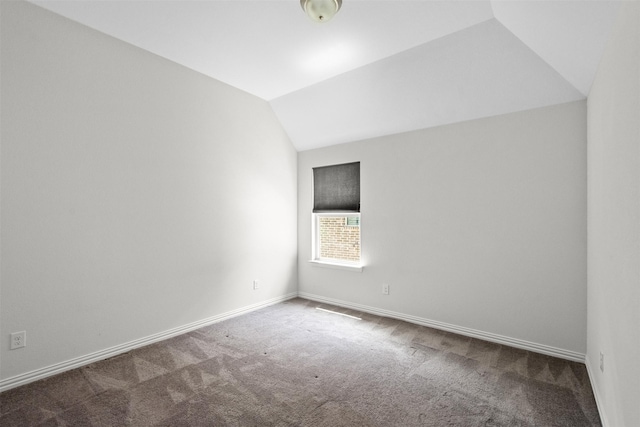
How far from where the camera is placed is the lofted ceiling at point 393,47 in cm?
223

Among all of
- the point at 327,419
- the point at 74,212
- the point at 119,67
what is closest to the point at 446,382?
the point at 327,419

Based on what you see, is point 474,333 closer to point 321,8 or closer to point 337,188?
point 337,188

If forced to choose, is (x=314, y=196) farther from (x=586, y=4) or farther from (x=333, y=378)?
(x=586, y=4)

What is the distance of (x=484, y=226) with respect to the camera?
3.19 metres

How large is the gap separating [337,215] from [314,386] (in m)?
2.53

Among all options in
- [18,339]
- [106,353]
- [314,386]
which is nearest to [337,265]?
[314,386]

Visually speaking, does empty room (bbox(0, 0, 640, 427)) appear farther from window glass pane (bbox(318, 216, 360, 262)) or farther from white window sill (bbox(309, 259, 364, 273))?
window glass pane (bbox(318, 216, 360, 262))

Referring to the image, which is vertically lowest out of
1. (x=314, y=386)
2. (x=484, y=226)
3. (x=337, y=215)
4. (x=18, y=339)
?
(x=314, y=386)

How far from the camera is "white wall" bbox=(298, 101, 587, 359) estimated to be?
2756 millimetres

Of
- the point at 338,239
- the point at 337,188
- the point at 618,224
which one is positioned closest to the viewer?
the point at 618,224

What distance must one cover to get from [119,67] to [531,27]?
134 inches

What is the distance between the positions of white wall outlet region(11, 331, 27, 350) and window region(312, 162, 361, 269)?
10.3 ft

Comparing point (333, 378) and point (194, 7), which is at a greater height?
point (194, 7)

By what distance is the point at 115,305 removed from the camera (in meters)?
2.85
